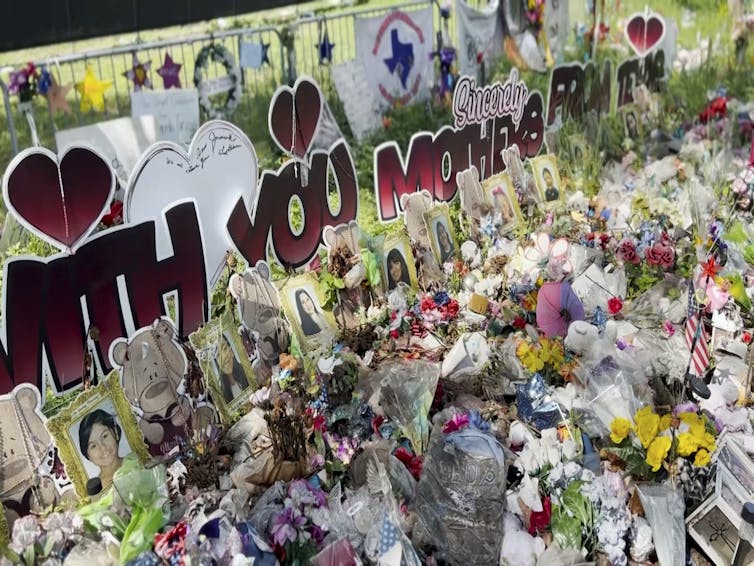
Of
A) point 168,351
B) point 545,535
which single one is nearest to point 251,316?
point 168,351

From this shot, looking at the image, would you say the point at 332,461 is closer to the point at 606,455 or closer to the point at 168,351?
the point at 168,351

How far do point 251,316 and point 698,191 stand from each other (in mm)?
3638

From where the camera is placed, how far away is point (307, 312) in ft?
14.0

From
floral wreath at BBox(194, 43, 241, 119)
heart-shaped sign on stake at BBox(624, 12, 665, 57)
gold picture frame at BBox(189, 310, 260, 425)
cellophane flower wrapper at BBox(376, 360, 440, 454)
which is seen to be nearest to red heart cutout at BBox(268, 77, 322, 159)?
floral wreath at BBox(194, 43, 241, 119)

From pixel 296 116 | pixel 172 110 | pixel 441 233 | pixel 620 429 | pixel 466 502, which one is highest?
pixel 172 110

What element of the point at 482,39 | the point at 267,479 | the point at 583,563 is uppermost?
the point at 482,39

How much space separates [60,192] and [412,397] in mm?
1684

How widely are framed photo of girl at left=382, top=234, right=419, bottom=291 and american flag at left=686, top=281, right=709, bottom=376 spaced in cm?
167

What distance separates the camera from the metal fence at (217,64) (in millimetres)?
3268

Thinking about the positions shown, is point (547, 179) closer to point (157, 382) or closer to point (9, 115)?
point (157, 382)

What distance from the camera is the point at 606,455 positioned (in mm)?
3158

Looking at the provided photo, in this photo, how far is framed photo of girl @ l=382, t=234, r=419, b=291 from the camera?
187 inches

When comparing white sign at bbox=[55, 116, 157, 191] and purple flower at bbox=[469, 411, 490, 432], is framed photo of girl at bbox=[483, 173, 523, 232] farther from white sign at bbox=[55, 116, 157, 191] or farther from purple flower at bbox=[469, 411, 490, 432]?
white sign at bbox=[55, 116, 157, 191]

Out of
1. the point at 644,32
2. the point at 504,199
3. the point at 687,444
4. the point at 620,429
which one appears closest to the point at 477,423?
the point at 620,429
